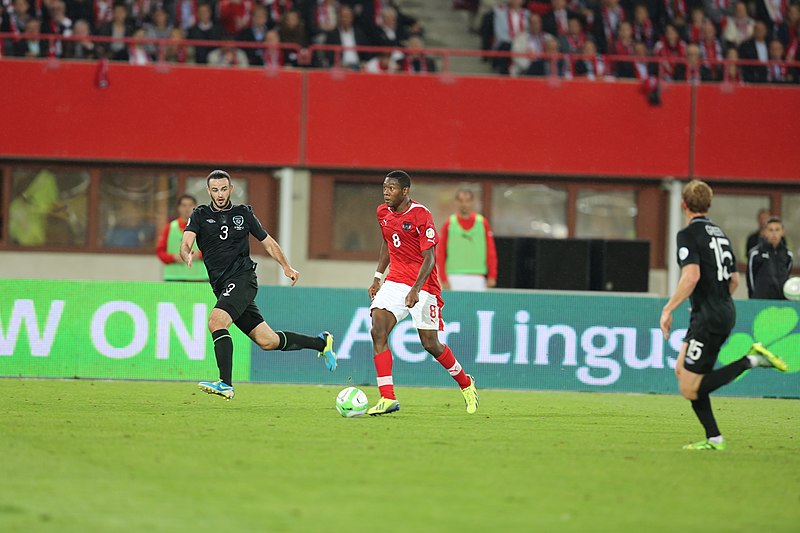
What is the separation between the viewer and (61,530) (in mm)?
6066

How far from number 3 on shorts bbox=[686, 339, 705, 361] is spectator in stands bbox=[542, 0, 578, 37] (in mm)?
14428

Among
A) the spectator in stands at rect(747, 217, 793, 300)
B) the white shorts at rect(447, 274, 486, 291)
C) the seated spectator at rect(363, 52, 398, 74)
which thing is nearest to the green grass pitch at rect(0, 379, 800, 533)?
the white shorts at rect(447, 274, 486, 291)

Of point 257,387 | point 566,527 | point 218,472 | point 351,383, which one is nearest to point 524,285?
point 351,383

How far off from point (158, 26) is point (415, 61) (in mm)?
4354

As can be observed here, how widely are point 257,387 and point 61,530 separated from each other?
9.54 m

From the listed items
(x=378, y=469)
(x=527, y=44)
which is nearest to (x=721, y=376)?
(x=378, y=469)

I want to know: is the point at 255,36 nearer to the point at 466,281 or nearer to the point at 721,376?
the point at 466,281

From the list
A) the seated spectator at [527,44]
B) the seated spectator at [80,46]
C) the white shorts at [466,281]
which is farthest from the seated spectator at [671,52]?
the seated spectator at [80,46]

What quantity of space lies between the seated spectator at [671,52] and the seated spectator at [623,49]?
1.69 ft

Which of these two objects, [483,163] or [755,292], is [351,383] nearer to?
[755,292]

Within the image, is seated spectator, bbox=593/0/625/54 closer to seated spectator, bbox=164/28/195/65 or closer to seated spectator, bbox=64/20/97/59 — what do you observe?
seated spectator, bbox=164/28/195/65

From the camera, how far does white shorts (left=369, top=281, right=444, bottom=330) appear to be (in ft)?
38.0

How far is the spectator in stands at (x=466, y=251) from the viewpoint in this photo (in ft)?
57.2

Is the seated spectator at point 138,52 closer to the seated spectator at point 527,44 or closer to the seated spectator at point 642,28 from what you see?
the seated spectator at point 527,44
